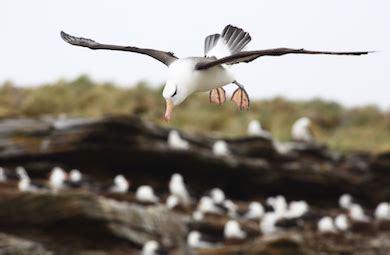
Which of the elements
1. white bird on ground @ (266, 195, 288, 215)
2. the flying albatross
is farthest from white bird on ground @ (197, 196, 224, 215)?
the flying albatross

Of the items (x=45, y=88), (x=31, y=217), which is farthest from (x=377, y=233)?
(x=45, y=88)

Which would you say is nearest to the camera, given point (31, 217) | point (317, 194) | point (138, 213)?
point (31, 217)

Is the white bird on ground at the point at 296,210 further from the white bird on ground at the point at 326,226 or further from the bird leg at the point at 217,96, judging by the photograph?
the bird leg at the point at 217,96

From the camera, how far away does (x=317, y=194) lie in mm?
22547

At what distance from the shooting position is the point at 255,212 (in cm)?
2105

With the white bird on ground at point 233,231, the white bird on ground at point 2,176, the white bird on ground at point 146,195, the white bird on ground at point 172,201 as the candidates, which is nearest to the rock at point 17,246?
the white bird on ground at point 146,195

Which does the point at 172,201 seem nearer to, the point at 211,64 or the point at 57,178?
the point at 57,178

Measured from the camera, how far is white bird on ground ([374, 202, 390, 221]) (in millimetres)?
21891

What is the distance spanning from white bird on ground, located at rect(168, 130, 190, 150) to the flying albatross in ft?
38.1

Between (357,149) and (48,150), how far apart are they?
10.2 meters

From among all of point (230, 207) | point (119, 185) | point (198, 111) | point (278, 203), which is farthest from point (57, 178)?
point (198, 111)

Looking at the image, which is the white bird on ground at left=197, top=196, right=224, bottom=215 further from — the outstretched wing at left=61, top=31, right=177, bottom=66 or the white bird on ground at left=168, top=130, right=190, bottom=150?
the outstretched wing at left=61, top=31, right=177, bottom=66

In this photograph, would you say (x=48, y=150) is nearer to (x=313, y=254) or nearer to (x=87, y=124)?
(x=87, y=124)

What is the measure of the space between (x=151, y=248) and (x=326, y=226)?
572 cm
